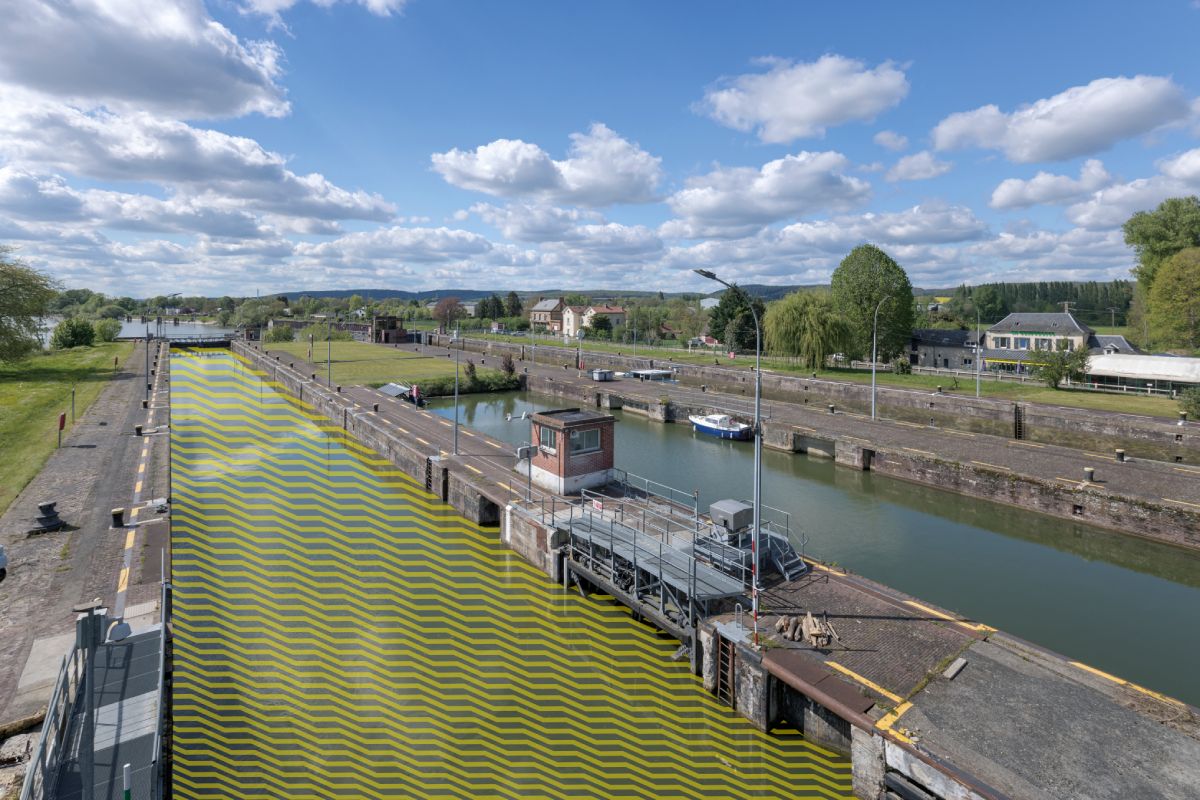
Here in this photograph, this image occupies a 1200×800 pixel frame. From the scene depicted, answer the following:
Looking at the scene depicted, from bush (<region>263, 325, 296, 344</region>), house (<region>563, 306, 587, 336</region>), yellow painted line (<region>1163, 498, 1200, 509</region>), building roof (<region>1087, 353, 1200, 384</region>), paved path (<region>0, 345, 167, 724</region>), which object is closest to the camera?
paved path (<region>0, 345, 167, 724</region>)

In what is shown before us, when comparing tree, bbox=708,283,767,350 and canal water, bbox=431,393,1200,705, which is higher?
tree, bbox=708,283,767,350

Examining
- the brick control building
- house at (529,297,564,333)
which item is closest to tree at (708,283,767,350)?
house at (529,297,564,333)

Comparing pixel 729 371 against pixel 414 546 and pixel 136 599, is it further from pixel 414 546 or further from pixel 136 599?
pixel 136 599

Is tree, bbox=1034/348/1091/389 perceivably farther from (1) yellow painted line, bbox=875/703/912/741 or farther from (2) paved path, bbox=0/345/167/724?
(2) paved path, bbox=0/345/167/724

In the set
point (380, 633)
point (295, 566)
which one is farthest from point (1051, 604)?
point (295, 566)

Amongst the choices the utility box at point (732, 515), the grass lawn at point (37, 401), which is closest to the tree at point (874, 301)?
the utility box at point (732, 515)

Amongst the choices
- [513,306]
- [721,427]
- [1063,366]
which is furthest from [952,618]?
[513,306]

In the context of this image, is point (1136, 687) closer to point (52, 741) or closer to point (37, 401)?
point (52, 741)
